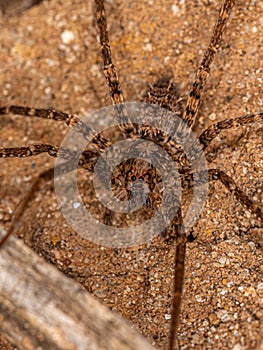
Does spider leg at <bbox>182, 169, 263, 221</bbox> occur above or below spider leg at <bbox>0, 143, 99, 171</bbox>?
above

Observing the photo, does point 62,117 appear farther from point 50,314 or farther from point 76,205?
point 50,314

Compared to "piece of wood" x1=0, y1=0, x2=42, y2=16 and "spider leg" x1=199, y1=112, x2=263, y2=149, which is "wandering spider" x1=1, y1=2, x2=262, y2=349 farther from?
"spider leg" x1=199, y1=112, x2=263, y2=149

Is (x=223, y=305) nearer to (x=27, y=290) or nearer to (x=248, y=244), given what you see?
(x=248, y=244)

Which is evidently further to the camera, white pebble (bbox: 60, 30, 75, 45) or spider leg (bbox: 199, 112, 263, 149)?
white pebble (bbox: 60, 30, 75, 45)

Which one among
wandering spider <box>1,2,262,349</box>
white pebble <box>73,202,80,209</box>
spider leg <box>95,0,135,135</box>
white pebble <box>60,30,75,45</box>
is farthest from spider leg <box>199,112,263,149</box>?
white pebble <box>60,30,75,45</box>

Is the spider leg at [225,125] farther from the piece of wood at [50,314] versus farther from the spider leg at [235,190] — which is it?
the piece of wood at [50,314]

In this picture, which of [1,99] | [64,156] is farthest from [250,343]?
[1,99]

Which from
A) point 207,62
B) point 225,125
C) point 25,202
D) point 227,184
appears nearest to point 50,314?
point 25,202
